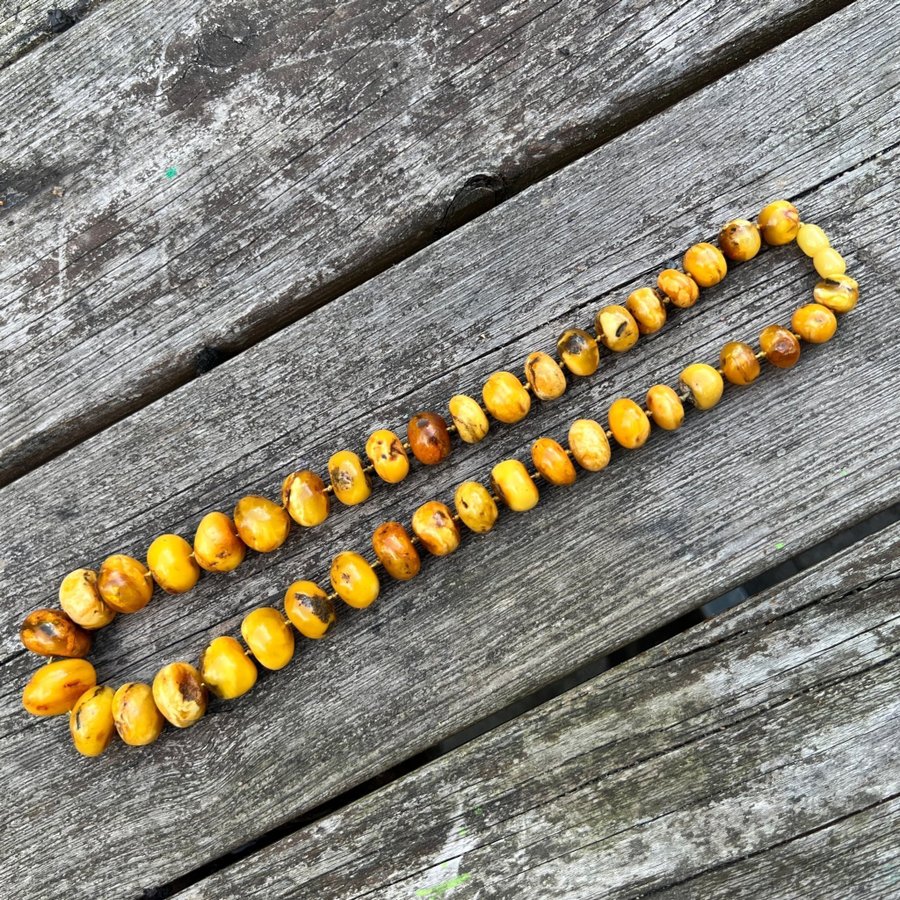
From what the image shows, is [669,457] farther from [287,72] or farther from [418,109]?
[287,72]

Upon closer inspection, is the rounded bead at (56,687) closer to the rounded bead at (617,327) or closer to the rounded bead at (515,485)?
the rounded bead at (515,485)

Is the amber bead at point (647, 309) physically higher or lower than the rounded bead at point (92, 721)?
higher

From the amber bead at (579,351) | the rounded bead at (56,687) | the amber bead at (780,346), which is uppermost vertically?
the amber bead at (579,351)

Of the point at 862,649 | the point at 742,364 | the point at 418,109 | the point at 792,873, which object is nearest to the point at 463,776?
the point at 792,873

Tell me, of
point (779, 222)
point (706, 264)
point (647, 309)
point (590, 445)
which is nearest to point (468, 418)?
point (590, 445)

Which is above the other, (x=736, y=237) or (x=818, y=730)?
(x=736, y=237)

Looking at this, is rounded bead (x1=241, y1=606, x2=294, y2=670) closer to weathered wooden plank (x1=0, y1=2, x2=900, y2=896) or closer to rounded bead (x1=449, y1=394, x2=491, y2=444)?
weathered wooden plank (x1=0, y1=2, x2=900, y2=896)

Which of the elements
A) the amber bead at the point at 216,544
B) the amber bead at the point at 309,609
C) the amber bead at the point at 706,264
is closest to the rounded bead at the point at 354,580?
the amber bead at the point at 309,609
